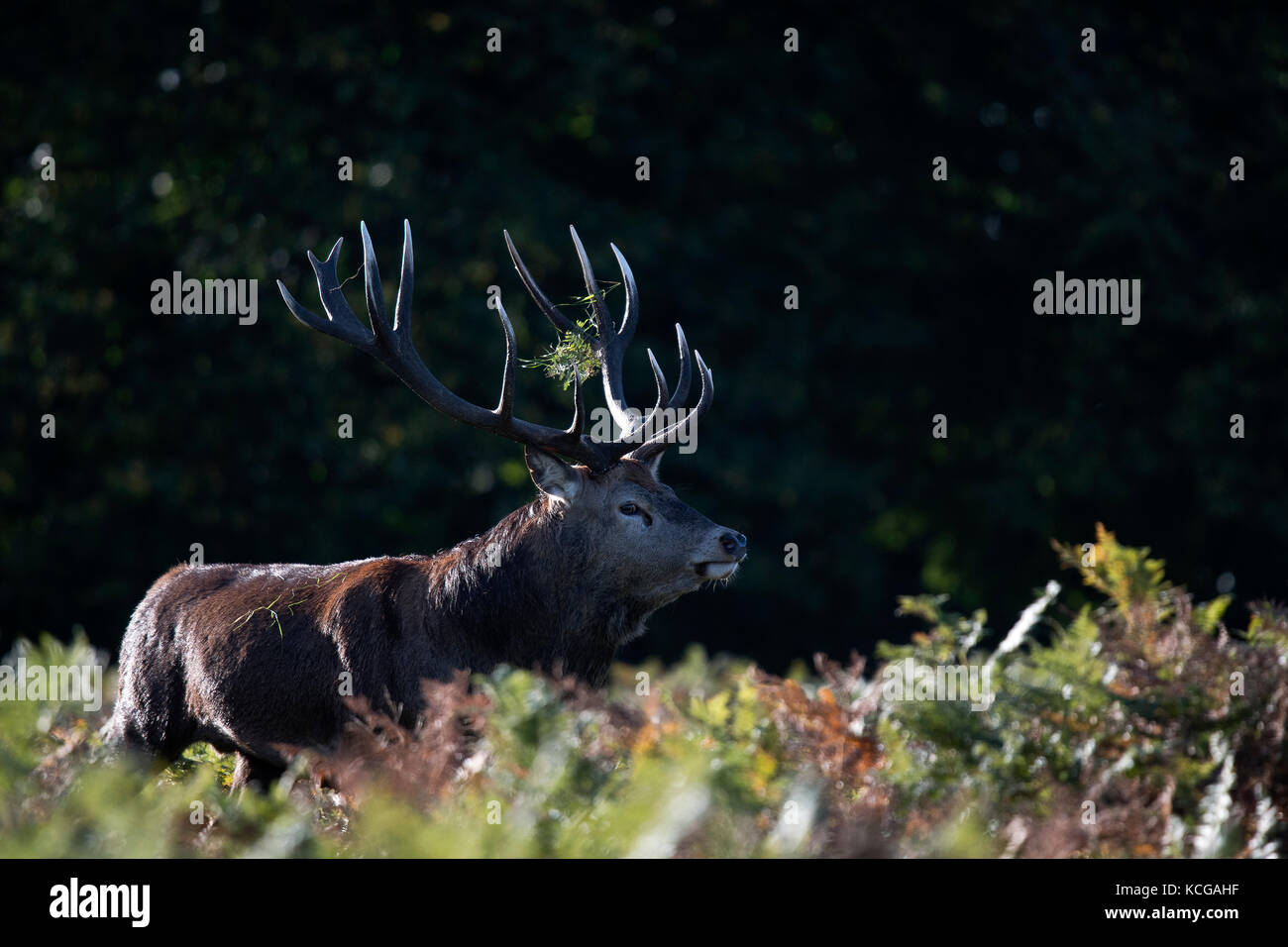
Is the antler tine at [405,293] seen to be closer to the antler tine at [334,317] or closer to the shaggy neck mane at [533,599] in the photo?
the antler tine at [334,317]

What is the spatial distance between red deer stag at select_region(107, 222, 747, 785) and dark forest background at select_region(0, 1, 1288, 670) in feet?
23.8

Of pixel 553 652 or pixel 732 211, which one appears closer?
pixel 553 652

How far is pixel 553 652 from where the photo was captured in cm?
617

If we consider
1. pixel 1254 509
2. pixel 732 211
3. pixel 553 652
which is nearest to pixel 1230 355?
pixel 1254 509

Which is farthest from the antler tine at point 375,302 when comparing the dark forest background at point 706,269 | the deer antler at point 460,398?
the dark forest background at point 706,269

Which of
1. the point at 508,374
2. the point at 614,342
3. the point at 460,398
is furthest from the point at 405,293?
the point at 614,342

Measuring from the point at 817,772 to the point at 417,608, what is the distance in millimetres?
2071

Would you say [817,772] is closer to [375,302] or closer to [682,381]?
[682,381]

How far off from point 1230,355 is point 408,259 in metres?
11.2

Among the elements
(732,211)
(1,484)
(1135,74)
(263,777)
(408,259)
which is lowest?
(263,777)

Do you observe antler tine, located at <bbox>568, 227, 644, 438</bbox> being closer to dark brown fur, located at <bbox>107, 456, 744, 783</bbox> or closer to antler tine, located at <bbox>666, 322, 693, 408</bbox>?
antler tine, located at <bbox>666, 322, 693, 408</bbox>

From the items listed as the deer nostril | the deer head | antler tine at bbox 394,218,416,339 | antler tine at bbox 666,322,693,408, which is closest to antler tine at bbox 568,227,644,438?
antler tine at bbox 666,322,693,408

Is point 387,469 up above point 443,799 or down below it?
above

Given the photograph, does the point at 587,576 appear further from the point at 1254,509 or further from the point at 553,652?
the point at 1254,509
